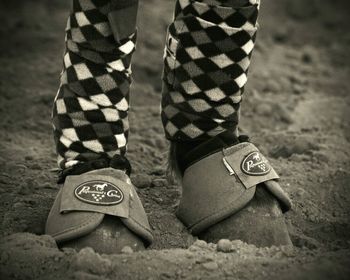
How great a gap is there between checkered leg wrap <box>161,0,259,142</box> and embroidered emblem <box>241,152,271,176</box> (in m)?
0.09

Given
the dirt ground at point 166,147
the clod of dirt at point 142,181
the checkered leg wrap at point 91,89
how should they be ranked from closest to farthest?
the dirt ground at point 166,147 < the checkered leg wrap at point 91,89 < the clod of dirt at point 142,181

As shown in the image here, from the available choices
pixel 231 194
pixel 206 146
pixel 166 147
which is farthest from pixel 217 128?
pixel 166 147

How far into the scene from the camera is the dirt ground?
0.98m

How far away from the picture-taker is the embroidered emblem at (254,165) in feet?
3.75

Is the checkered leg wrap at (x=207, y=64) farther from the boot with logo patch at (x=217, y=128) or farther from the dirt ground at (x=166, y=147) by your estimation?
the dirt ground at (x=166, y=147)

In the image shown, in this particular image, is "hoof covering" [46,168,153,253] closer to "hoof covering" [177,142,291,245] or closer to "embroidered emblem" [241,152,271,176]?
"hoof covering" [177,142,291,245]

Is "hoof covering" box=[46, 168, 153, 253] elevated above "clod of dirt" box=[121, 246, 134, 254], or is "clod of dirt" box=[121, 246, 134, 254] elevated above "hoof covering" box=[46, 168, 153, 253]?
"hoof covering" box=[46, 168, 153, 253]

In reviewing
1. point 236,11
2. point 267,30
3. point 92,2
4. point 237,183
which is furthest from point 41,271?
point 267,30

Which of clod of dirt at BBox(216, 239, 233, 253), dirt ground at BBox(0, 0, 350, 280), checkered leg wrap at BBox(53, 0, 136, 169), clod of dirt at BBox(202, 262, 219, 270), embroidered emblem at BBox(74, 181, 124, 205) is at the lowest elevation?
dirt ground at BBox(0, 0, 350, 280)

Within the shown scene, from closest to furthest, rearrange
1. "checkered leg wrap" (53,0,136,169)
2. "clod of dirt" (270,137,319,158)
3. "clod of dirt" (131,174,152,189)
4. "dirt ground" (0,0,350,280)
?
"dirt ground" (0,0,350,280) → "checkered leg wrap" (53,0,136,169) → "clod of dirt" (131,174,152,189) → "clod of dirt" (270,137,319,158)

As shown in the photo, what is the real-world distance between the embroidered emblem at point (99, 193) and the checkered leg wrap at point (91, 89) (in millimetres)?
79

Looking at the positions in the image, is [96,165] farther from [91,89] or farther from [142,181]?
[142,181]

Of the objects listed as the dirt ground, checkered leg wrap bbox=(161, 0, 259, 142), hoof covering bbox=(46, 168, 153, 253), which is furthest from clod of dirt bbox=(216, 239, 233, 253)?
checkered leg wrap bbox=(161, 0, 259, 142)

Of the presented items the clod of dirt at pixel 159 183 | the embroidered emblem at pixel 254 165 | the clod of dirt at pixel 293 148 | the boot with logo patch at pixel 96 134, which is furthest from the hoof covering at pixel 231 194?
the clod of dirt at pixel 293 148
